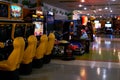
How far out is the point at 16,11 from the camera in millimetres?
8281

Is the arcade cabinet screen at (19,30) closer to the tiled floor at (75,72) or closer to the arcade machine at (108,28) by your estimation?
the tiled floor at (75,72)

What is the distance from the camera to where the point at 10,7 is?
7.86m

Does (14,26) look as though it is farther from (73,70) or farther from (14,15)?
(73,70)

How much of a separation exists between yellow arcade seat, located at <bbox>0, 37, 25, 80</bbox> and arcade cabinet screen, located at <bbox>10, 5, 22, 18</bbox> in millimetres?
2382

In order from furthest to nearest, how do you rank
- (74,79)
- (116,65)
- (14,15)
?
(116,65)
(14,15)
(74,79)

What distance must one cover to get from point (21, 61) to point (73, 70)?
1829 millimetres

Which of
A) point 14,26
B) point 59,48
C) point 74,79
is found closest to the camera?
point 74,79

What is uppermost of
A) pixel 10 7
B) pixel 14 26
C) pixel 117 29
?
pixel 10 7

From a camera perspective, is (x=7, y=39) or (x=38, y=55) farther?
(x=38, y=55)

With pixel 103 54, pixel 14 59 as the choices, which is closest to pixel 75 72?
pixel 14 59

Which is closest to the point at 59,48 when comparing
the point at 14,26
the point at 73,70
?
the point at 73,70

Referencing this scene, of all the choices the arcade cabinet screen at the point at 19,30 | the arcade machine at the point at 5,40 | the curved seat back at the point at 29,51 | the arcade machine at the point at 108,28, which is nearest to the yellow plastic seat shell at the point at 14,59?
the arcade machine at the point at 5,40

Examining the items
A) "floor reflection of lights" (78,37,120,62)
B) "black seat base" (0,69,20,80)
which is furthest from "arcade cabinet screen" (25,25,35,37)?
"floor reflection of lights" (78,37,120,62)

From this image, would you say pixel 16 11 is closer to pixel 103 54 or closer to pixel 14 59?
pixel 14 59
